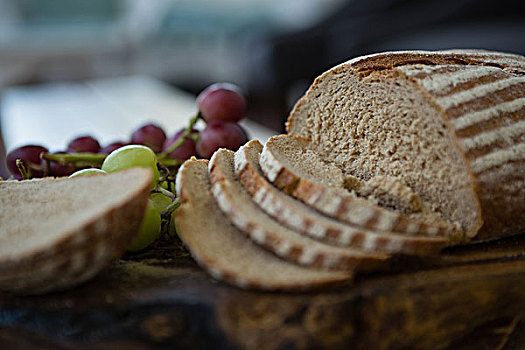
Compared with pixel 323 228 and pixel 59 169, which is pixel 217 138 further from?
pixel 323 228

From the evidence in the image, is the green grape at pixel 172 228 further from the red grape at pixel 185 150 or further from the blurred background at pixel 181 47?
the blurred background at pixel 181 47

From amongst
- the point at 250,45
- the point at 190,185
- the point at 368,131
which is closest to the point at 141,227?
the point at 190,185

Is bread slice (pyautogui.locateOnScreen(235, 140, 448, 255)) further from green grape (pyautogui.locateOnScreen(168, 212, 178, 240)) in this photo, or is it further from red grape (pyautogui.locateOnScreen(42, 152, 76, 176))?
red grape (pyautogui.locateOnScreen(42, 152, 76, 176))

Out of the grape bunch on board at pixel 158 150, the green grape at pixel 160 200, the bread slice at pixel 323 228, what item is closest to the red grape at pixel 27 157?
the grape bunch on board at pixel 158 150

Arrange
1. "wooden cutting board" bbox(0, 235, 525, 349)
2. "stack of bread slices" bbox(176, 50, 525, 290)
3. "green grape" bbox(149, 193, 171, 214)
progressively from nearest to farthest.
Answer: "wooden cutting board" bbox(0, 235, 525, 349) < "stack of bread slices" bbox(176, 50, 525, 290) < "green grape" bbox(149, 193, 171, 214)

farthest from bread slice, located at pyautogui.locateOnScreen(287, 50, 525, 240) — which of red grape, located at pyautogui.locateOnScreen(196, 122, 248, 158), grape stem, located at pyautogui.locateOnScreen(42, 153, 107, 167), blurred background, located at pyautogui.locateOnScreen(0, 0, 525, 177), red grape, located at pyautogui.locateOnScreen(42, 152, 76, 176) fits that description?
blurred background, located at pyautogui.locateOnScreen(0, 0, 525, 177)

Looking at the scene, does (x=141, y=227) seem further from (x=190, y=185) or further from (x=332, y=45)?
(x=332, y=45)
